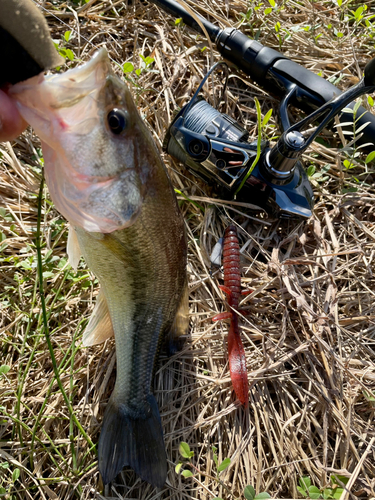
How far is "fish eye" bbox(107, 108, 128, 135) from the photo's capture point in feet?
5.44

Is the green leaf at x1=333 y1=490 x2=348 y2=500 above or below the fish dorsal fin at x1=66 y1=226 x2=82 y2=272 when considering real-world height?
below

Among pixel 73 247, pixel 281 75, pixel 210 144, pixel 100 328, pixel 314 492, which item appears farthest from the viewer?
pixel 281 75

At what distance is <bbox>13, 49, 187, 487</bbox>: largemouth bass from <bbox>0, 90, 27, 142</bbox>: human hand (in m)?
0.05

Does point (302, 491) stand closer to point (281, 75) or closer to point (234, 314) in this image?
point (234, 314)

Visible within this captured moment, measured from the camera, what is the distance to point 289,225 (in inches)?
110

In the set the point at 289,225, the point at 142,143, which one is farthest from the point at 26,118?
the point at 289,225

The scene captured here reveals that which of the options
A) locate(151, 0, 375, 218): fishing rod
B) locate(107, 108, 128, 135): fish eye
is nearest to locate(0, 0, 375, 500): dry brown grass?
locate(151, 0, 375, 218): fishing rod

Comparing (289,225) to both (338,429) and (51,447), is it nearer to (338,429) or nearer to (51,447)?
(338,429)

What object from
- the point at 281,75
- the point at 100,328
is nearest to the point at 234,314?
the point at 100,328

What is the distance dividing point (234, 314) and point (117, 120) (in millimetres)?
1467

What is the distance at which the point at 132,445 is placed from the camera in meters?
2.10

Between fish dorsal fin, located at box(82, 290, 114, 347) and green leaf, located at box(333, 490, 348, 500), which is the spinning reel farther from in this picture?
green leaf, located at box(333, 490, 348, 500)

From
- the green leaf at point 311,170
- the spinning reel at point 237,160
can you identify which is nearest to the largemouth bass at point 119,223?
the spinning reel at point 237,160

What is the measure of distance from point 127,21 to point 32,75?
2.42 meters
